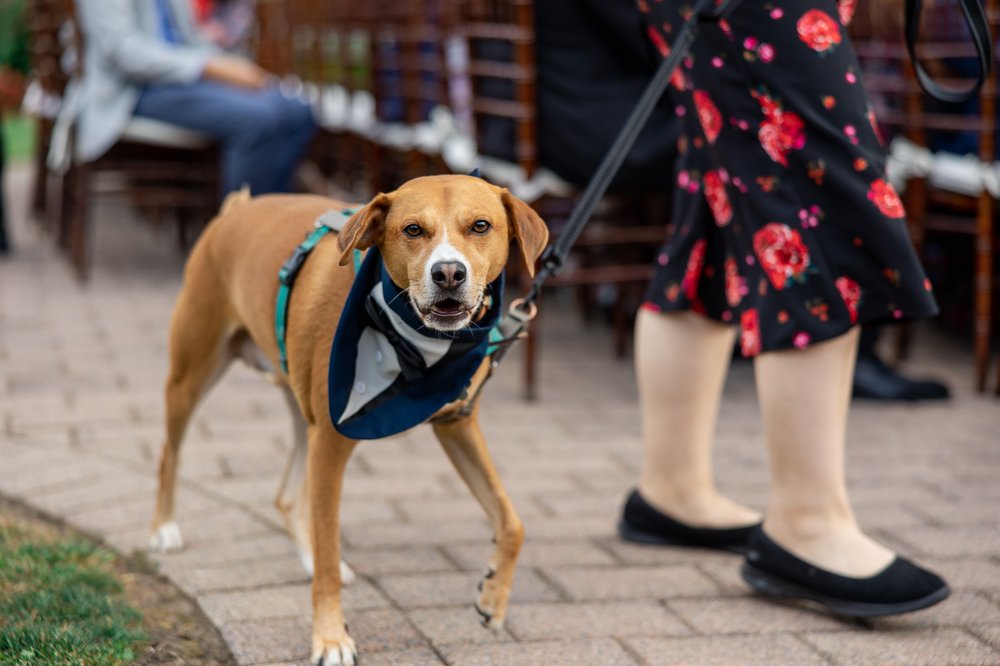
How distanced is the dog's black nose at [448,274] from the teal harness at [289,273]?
1.52ft

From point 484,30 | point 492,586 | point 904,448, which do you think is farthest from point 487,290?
point 484,30

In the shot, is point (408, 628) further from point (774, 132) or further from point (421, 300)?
point (774, 132)

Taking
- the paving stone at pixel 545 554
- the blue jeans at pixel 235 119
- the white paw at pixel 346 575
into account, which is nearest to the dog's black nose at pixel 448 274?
the white paw at pixel 346 575

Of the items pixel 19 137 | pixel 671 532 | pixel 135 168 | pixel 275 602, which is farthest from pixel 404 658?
pixel 19 137

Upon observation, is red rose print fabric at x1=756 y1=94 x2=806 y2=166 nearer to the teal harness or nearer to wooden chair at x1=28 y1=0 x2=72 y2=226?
the teal harness

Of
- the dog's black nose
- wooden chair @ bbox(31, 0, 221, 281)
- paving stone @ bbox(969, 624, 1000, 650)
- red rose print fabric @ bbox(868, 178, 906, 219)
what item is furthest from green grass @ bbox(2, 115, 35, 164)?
paving stone @ bbox(969, 624, 1000, 650)

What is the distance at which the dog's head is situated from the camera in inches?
82.0

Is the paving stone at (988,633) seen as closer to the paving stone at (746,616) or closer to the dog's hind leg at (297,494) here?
the paving stone at (746,616)

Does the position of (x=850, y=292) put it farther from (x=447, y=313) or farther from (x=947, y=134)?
(x=947, y=134)

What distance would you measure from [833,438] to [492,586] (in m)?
0.76

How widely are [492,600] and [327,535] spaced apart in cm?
37

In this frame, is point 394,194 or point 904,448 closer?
point 394,194

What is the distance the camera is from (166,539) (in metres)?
2.93

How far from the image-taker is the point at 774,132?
2598 millimetres
